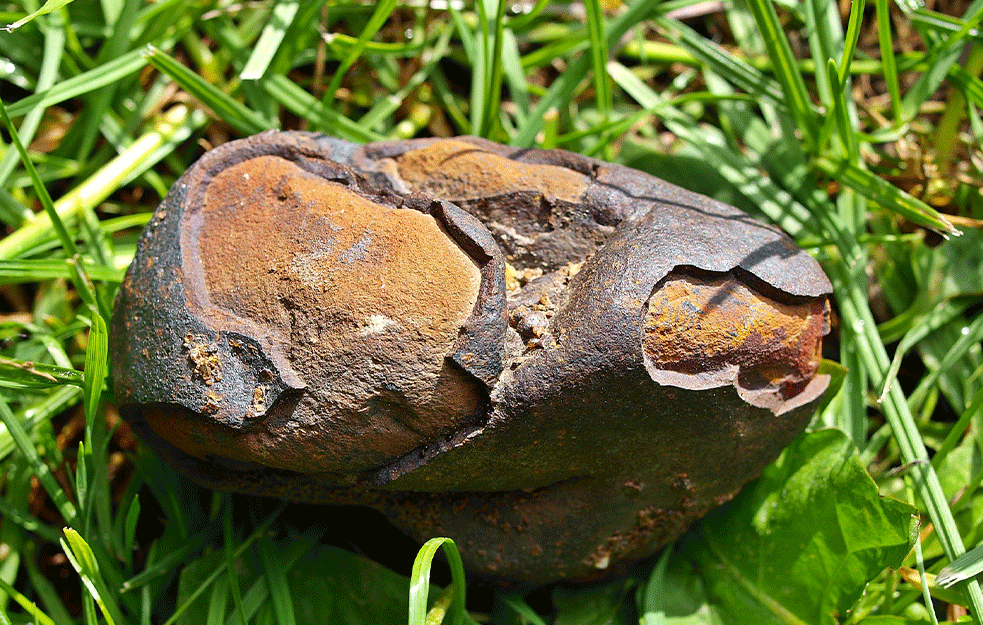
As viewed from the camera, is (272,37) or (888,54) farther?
(272,37)

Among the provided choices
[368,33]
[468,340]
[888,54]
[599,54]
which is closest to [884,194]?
[888,54]

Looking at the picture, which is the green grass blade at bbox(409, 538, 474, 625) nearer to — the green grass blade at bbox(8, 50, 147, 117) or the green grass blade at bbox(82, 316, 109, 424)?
the green grass blade at bbox(82, 316, 109, 424)

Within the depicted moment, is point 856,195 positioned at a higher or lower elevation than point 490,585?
higher

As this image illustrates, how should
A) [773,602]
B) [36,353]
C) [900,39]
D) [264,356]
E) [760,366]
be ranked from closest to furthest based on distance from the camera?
[264,356], [760,366], [773,602], [36,353], [900,39]

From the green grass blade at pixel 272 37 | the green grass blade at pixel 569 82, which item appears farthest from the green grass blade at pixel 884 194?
the green grass blade at pixel 272 37

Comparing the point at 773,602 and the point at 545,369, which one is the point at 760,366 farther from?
the point at 773,602

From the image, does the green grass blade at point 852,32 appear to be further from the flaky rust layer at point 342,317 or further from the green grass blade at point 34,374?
the green grass blade at point 34,374

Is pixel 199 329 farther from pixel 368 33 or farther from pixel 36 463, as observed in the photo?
pixel 368 33

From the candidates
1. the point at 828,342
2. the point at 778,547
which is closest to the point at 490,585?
the point at 778,547
